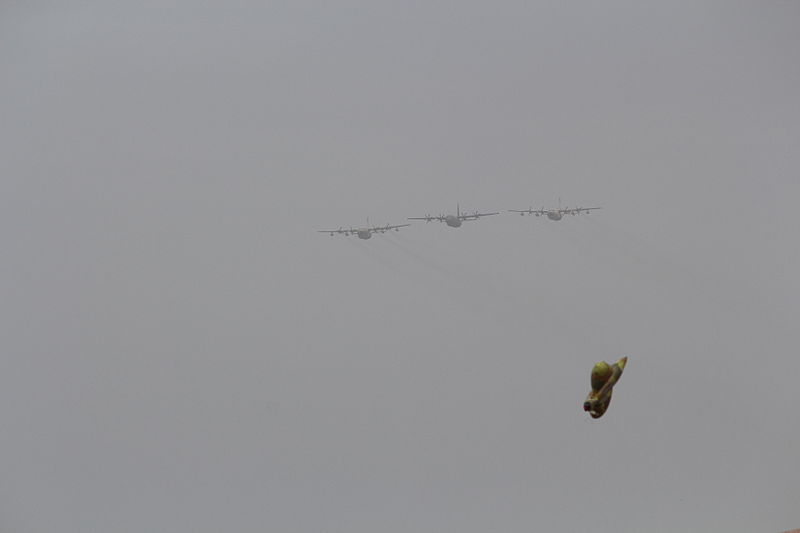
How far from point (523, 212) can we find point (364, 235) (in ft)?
6.04

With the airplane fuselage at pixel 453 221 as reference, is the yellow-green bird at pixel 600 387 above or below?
below

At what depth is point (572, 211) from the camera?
911cm

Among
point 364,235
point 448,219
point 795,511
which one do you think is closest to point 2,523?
point 364,235

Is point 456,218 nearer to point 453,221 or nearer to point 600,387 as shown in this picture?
point 453,221

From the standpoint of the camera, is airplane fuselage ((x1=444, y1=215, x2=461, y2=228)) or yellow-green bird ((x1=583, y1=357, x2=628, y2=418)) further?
airplane fuselage ((x1=444, y1=215, x2=461, y2=228))

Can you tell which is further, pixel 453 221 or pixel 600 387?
pixel 453 221

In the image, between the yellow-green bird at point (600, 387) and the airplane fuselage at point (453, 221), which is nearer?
the yellow-green bird at point (600, 387)

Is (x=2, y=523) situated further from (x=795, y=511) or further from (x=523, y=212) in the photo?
(x=795, y=511)

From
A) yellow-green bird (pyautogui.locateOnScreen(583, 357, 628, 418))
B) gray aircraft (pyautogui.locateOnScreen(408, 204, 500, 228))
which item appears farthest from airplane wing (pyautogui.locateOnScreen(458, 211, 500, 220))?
yellow-green bird (pyautogui.locateOnScreen(583, 357, 628, 418))

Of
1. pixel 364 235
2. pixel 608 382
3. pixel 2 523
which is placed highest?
pixel 364 235

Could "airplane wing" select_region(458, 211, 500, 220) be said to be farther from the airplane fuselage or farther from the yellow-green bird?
the yellow-green bird

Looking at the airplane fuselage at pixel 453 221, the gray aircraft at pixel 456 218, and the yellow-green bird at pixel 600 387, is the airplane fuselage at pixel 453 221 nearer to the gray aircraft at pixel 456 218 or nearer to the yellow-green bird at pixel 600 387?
the gray aircraft at pixel 456 218

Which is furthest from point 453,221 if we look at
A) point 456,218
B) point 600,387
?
point 600,387

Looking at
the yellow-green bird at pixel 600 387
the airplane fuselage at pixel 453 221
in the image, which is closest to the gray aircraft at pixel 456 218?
the airplane fuselage at pixel 453 221
